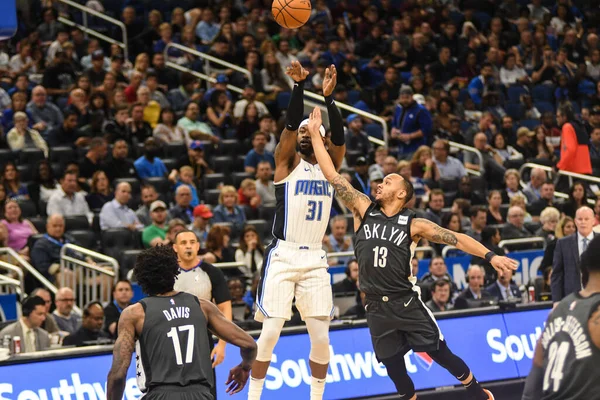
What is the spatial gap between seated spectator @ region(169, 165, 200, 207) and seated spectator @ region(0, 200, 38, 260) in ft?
7.98

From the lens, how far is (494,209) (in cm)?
1655

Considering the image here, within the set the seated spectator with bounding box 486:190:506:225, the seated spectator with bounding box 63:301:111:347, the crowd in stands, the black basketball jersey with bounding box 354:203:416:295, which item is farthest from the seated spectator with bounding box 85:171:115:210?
the black basketball jersey with bounding box 354:203:416:295

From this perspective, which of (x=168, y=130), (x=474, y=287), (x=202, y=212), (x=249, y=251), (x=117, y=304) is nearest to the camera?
(x=117, y=304)

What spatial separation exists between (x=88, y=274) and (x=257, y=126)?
16.2ft

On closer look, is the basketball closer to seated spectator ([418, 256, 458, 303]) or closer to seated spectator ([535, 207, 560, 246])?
seated spectator ([418, 256, 458, 303])

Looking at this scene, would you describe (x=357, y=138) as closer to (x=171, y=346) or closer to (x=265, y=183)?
(x=265, y=183)

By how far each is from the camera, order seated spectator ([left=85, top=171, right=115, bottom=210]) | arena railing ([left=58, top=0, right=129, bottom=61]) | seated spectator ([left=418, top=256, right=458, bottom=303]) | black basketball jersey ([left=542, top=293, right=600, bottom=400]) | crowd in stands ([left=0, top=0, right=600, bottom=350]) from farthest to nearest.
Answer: arena railing ([left=58, top=0, right=129, bottom=61])
seated spectator ([left=85, top=171, right=115, bottom=210])
crowd in stands ([left=0, top=0, right=600, bottom=350])
seated spectator ([left=418, top=256, right=458, bottom=303])
black basketball jersey ([left=542, top=293, right=600, bottom=400])

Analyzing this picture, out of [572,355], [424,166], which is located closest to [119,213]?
[424,166]

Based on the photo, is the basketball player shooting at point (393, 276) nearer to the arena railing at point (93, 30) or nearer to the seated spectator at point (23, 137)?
the seated spectator at point (23, 137)

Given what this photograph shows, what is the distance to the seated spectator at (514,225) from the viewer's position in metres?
15.9

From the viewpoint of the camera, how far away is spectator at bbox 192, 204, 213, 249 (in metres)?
14.2

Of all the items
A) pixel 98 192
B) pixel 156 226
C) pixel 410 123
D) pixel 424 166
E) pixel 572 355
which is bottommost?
pixel 572 355

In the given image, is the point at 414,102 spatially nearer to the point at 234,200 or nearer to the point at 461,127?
the point at 461,127

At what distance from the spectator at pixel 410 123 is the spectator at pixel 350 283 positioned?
4.67m
